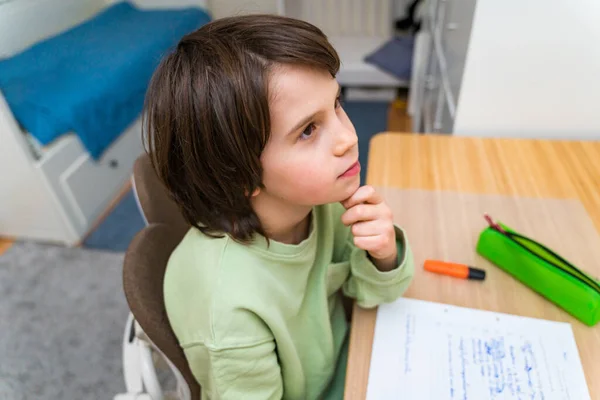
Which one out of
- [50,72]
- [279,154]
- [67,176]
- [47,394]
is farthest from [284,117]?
[50,72]

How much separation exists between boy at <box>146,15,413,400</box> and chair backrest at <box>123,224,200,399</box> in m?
0.02

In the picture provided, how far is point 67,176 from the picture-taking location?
1.78 metres

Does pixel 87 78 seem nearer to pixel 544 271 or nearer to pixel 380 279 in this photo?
pixel 380 279

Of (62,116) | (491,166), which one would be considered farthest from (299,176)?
(62,116)

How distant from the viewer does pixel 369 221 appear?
24.3 inches

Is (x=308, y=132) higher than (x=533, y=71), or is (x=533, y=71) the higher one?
(x=308, y=132)

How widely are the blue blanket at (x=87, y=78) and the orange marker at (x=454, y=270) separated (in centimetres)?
118

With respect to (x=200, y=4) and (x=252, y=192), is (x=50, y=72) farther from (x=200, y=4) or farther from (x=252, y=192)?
(x=252, y=192)

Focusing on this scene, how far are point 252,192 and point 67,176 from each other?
1.52 meters

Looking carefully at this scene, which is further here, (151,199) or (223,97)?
(151,199)

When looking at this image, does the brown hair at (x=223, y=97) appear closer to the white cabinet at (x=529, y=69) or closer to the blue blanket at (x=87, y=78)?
the white cabinet at (x=529, y=69)

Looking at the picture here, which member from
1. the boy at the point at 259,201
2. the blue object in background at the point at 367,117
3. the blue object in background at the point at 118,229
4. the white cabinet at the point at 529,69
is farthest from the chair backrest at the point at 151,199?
the blue object in background at the point at 367,117

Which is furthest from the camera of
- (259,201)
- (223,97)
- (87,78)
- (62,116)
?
(87,78)

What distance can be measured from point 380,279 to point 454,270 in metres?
0.14
